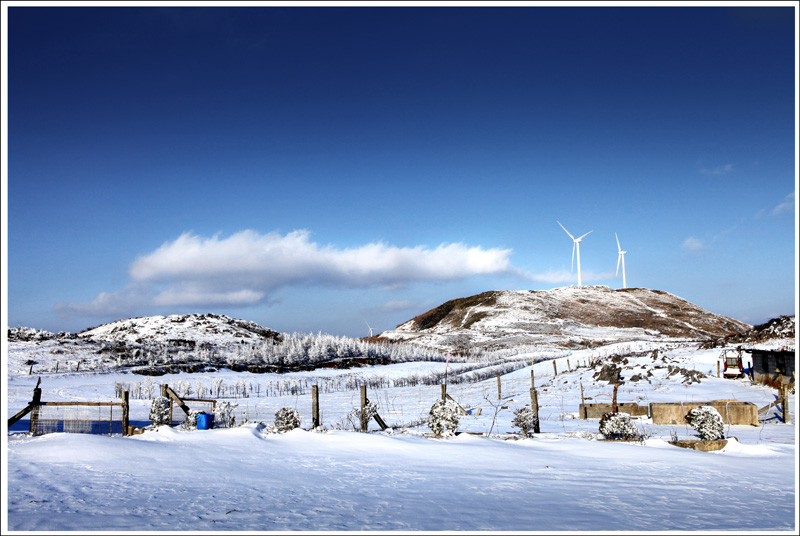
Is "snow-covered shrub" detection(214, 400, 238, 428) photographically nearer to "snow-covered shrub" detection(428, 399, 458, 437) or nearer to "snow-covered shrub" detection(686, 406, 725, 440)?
"snow-covered shrub" detection(428, 399, 458, 437)

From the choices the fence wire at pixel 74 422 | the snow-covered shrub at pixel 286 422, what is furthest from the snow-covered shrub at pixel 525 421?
the fence wire at pixel 74 422

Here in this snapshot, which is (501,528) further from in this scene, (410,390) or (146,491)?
(410,390)

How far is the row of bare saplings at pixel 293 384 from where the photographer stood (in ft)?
92.3

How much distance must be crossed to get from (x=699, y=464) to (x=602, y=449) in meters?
2.25

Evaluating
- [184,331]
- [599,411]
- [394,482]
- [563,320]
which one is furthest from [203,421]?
[563,320]

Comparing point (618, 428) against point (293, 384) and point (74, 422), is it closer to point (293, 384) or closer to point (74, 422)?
point (74, 422)

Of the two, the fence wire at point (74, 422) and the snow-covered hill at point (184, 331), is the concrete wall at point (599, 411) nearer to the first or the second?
the fence wire at point (74, 422)

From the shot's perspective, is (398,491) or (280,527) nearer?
(280,527)

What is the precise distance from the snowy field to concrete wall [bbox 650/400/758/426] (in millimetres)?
472

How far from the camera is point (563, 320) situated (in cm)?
9219

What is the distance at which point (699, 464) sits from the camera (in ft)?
37.3

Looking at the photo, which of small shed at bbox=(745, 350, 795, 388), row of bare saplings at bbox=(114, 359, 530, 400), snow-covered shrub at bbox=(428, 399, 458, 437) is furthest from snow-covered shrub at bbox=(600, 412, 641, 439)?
row of bare saplings at bbox=(114, 359, 530, 400)

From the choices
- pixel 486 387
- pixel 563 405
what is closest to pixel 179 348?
pixel 486 387

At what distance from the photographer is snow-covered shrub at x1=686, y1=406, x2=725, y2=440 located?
45.0ft
